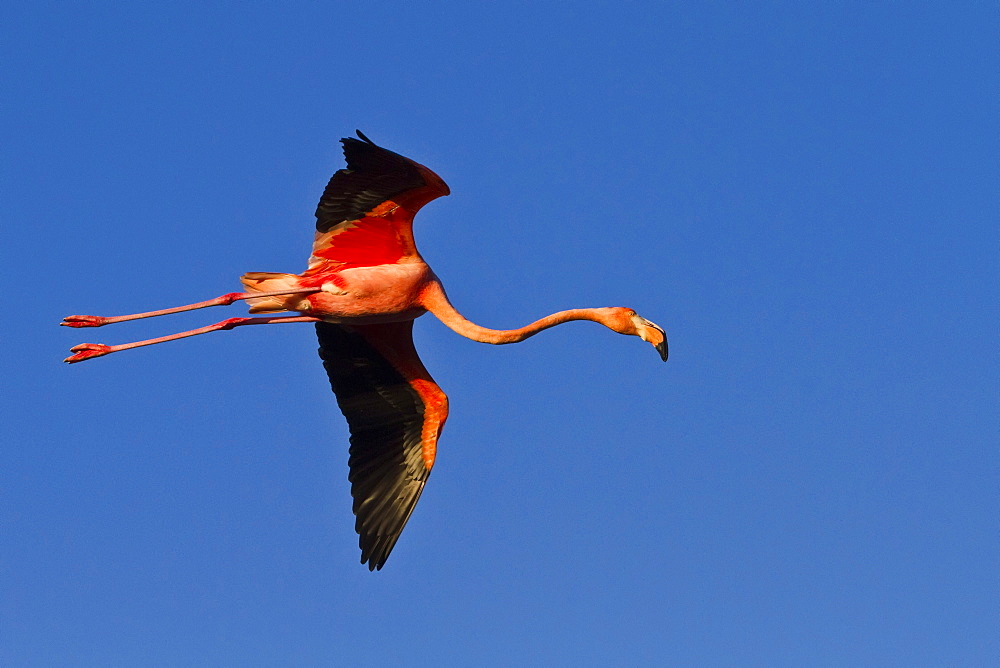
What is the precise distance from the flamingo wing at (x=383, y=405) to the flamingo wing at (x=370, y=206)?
4.27ft

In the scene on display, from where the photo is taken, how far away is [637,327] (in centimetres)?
2014

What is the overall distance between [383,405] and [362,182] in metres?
3.51

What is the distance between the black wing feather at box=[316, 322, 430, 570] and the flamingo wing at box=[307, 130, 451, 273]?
1.30m

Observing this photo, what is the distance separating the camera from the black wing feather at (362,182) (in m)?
19.5

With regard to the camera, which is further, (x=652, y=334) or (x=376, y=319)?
(x=376, y=319)

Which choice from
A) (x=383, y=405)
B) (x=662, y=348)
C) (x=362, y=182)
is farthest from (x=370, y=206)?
(x=662, y=348)

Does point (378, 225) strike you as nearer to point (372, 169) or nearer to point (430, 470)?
point (372, 169)

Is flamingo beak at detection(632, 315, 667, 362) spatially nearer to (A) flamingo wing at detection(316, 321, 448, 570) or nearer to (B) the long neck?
(B) the long neck

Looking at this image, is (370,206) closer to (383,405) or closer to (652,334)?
(383,405)

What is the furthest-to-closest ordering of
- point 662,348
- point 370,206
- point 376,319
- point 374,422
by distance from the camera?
point 374,422
point 376,319
point 370,206
point 662,348

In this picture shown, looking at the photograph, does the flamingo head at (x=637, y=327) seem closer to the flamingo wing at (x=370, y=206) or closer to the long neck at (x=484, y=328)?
the long neck at (x=484, y=328)

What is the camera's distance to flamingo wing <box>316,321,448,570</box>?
21.8 m

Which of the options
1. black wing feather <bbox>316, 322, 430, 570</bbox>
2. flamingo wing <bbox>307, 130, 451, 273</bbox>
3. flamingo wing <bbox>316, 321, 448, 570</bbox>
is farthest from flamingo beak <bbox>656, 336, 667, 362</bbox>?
black wing feather <bbox>316, 322, 430, 570</bbox>

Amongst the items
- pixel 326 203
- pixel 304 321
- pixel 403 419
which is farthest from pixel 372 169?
pixel 403 419
